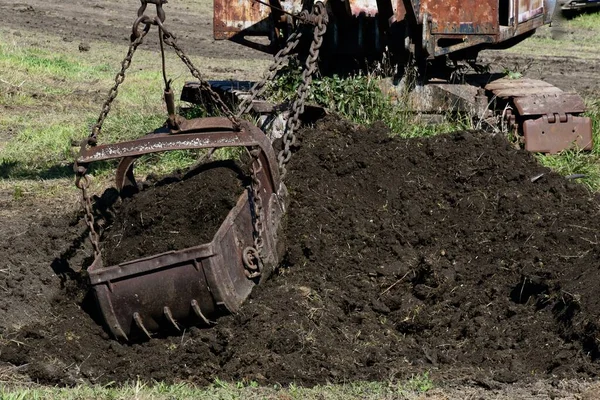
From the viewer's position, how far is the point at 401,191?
7387 mm

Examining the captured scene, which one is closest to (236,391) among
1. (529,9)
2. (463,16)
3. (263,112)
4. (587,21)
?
(263,112)

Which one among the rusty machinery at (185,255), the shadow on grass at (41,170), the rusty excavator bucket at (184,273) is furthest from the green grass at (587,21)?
the rusty excavator bucket at (184,273)

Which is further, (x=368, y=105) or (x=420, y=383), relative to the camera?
(x=368, y=105)

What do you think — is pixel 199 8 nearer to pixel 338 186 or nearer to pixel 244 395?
pixel 338 186

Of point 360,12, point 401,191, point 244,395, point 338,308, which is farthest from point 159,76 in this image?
point 244,395

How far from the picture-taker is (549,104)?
30.1 feet

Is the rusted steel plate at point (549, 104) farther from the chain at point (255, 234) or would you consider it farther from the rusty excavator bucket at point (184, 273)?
the chain at point (255, 234)

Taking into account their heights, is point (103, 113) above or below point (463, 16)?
above

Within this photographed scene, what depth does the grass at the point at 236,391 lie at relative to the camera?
4.89 m

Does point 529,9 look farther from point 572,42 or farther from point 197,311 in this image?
point 572,42

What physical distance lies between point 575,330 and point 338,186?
91.3 inches

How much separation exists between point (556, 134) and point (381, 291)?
3333mm

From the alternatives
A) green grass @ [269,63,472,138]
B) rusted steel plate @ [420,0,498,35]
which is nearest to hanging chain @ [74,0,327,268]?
green grass @ [269,63,472,138]

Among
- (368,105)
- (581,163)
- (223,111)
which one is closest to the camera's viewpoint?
(223,111)
